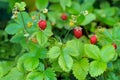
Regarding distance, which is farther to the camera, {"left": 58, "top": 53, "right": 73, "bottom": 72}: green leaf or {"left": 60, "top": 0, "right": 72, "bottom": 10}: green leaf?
{"left": 60, "top": 0, "right": 72, "bottom": 10}: green leaf

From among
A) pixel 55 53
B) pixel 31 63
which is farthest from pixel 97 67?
pixel 31 63

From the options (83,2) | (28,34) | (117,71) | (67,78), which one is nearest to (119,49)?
(117,71)

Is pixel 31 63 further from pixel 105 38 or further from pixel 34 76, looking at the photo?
pixel 105 38

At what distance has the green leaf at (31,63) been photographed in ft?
5.43

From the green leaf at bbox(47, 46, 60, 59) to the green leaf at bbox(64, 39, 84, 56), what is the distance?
4cm

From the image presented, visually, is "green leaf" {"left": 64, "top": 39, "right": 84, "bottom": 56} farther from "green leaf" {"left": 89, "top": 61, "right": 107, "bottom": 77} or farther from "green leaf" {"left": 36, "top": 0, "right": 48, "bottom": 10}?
"green leaf" {"left": 36, "top": 0, "right": 48, "bottom": 10}

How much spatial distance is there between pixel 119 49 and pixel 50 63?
0.36m

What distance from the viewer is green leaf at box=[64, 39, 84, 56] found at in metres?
1.69

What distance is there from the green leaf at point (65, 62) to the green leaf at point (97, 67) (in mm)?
100

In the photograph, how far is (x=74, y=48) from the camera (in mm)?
1727

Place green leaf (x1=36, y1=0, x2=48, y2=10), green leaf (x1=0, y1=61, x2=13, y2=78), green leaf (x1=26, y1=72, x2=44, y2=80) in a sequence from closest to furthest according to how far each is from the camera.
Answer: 1. green leaf (x1=26, y1=72, x2=44, y2=80)
2. green leaf (x1=0, y1=61, x2=13, y2=78)
3. green leaf (x1=36, y1=0, x2=48, y2=10)

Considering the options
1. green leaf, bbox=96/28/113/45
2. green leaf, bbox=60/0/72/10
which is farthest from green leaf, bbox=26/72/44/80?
green leaf, bbox=60/0/72/10

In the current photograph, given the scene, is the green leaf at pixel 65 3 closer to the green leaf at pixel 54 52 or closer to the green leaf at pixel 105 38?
the green leaf at pixel 105 38

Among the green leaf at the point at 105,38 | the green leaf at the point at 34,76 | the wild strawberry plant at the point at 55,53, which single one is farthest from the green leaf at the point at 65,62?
the green leaf at the point at 105,38
